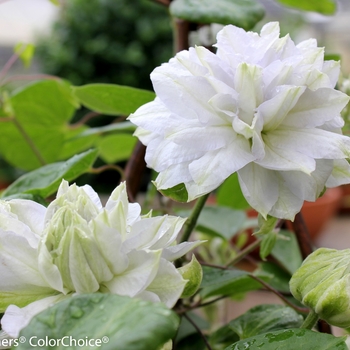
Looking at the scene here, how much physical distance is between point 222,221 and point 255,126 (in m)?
0.24

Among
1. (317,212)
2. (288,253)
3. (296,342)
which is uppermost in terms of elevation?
(296,342)

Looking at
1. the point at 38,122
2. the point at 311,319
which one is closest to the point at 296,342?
the point at 311,319

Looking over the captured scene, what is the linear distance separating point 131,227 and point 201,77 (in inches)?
2.5

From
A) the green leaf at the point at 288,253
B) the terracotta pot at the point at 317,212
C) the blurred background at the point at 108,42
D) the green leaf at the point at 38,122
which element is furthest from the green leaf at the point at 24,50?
the blurred background at the point at 108,42

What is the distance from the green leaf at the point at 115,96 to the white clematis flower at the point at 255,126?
0.12m

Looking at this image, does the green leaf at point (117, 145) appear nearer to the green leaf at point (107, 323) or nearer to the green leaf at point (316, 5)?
the green leaf at point (316, 5)

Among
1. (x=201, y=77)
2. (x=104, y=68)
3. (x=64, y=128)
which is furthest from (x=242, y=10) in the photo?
(x=104, y=68)

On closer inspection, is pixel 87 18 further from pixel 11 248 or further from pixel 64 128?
pixel 11 248

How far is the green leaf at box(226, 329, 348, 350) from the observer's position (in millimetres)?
166

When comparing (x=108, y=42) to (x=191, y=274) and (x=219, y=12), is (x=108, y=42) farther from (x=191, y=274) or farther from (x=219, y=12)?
(x=191, y=274)

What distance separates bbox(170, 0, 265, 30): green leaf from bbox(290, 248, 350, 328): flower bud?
6.4 inches

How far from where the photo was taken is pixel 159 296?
0.15 metres

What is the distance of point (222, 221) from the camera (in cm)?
40

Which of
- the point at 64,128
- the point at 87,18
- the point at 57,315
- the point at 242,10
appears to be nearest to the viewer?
the point at 57,315
